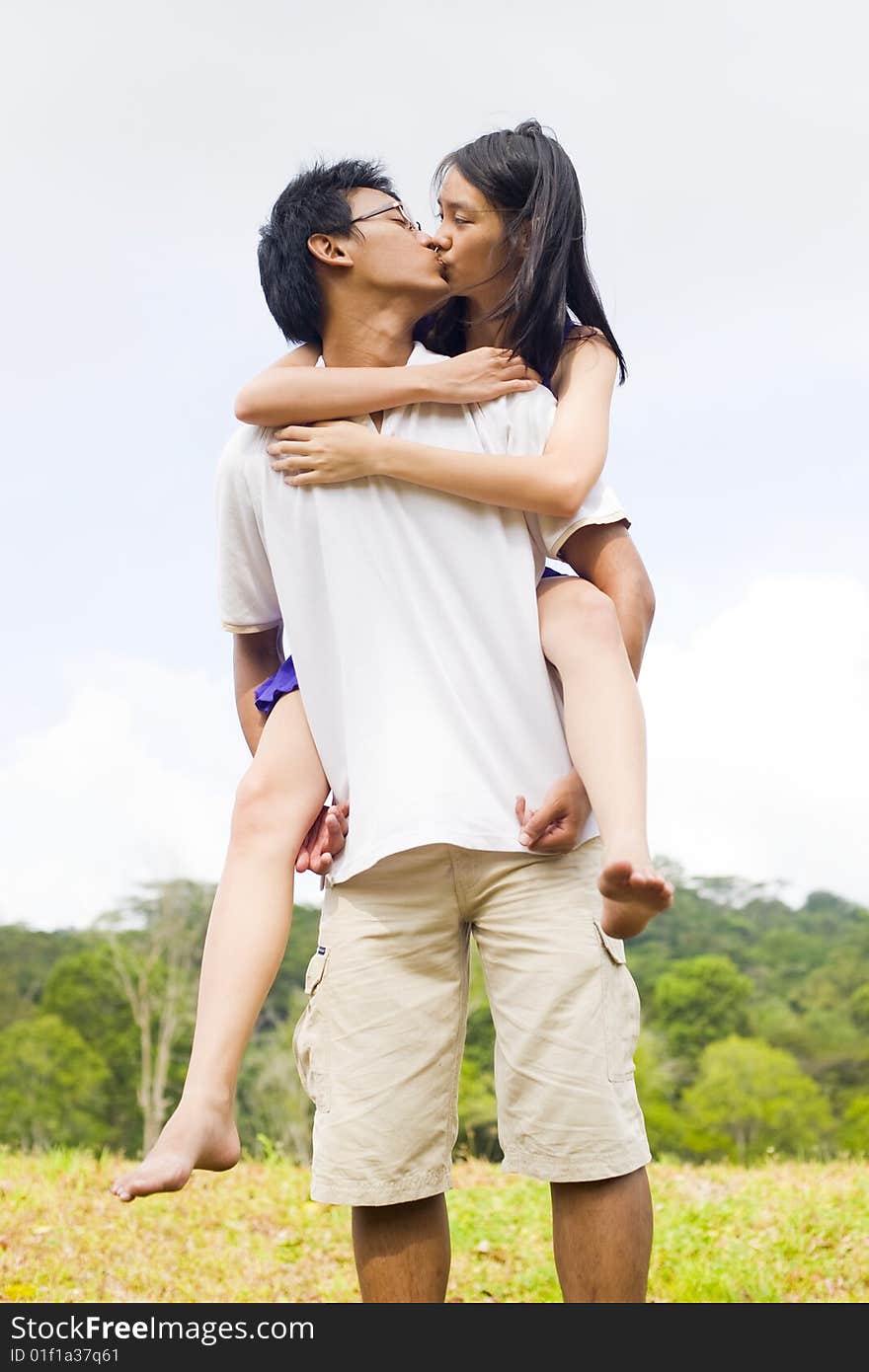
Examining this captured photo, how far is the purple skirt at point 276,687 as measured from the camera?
7.86 feet

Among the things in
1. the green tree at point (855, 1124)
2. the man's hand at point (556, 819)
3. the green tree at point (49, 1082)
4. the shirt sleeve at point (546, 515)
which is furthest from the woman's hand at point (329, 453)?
the green tree at point (49, 1082)

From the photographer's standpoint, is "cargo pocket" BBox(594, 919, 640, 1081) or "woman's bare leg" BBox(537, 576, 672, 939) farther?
"cargo pocket" BBox(594, 919, 640, 1081)

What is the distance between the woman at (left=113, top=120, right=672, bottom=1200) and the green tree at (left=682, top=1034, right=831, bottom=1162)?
65.4 feet

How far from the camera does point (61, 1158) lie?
546 cm

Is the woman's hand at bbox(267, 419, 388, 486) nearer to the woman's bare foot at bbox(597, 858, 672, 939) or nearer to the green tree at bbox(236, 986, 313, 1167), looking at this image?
the woman's bare foot at bbox(597, 858, 672, 939)

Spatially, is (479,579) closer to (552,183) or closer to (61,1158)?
(552,183)

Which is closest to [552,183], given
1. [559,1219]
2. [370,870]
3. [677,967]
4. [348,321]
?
[348,321]

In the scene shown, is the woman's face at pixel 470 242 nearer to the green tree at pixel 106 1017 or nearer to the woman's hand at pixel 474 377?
the woman's hand at pixel 474 377

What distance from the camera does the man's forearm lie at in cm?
254

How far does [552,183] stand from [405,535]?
29.6 inches

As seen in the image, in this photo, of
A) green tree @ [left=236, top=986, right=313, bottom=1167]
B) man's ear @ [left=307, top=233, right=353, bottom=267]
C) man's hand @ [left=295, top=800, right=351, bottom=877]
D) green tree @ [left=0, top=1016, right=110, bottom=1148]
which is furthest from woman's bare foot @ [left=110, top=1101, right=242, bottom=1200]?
green tree @ [left=0, top=1016, right=110, bottom=1148]

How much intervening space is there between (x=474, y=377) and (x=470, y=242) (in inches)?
13.7

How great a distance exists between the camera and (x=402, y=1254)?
2.17 m

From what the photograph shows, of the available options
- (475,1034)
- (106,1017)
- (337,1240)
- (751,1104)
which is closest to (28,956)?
(106,1017)
